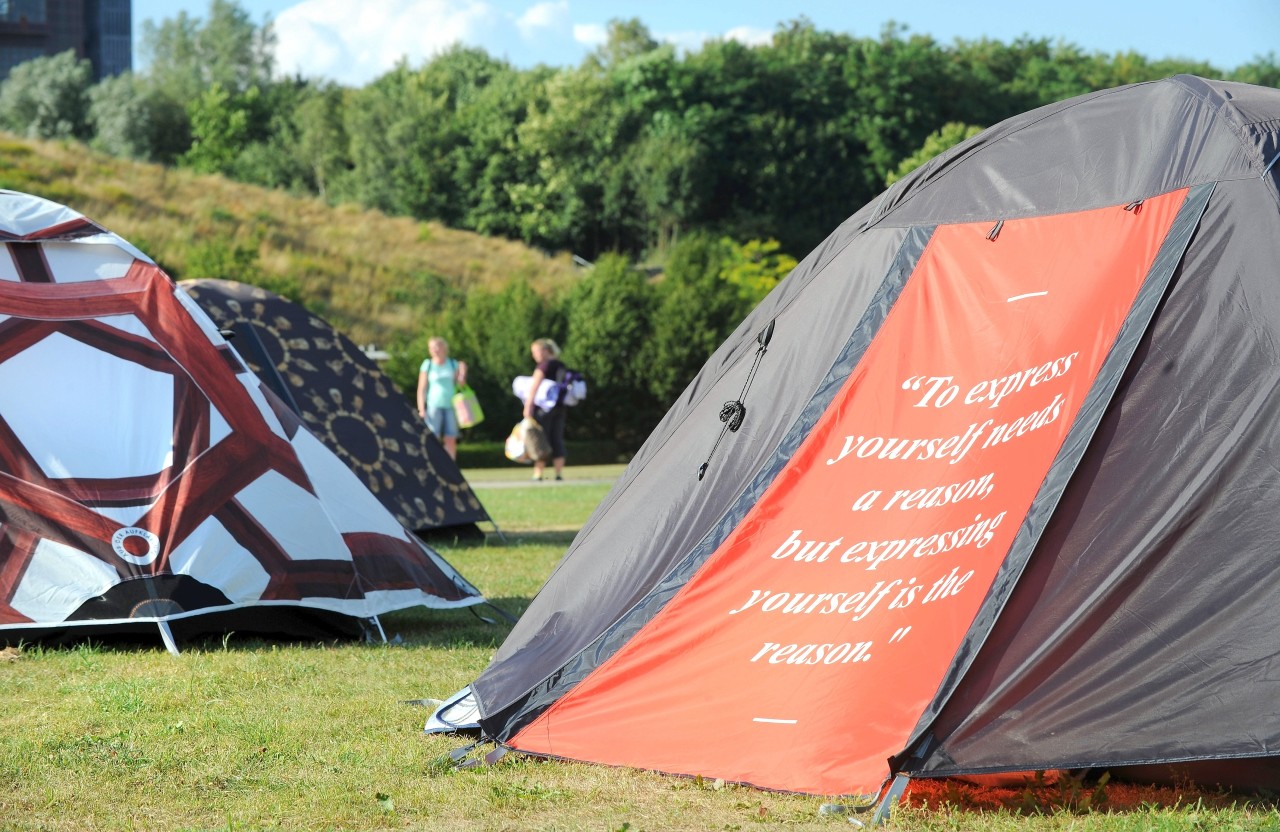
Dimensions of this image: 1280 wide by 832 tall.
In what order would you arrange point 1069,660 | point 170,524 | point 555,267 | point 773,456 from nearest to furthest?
point 1069,660 < point 773,456 < point 170,524 < point 555,267

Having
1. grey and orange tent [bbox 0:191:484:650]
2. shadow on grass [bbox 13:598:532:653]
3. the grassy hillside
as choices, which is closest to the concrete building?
the grassy hillside

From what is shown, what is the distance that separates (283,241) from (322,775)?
41660 millimetres

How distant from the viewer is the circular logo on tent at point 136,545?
20.1ft

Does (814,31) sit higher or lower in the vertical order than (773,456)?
higher

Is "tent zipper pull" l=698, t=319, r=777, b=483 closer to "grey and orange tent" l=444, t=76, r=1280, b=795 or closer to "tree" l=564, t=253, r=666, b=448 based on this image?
"grey and orange tent" l=444, t=76, r=1280, b=795

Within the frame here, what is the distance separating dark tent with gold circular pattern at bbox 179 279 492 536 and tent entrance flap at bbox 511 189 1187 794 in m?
5.85

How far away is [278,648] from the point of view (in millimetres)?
6461

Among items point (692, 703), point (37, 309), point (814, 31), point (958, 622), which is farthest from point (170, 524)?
point (814, 31)

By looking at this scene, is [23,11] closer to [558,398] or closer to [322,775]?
[558,398]

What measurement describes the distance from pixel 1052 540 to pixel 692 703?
1280 millimetres

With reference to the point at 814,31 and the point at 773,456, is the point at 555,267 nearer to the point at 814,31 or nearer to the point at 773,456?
the point at 814,31

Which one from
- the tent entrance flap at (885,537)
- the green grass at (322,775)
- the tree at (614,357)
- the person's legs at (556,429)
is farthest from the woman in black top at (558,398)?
the tree at (614,357)

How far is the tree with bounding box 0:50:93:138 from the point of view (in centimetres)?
6388

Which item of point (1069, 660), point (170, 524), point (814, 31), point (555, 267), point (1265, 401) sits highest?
point (814, 31)
